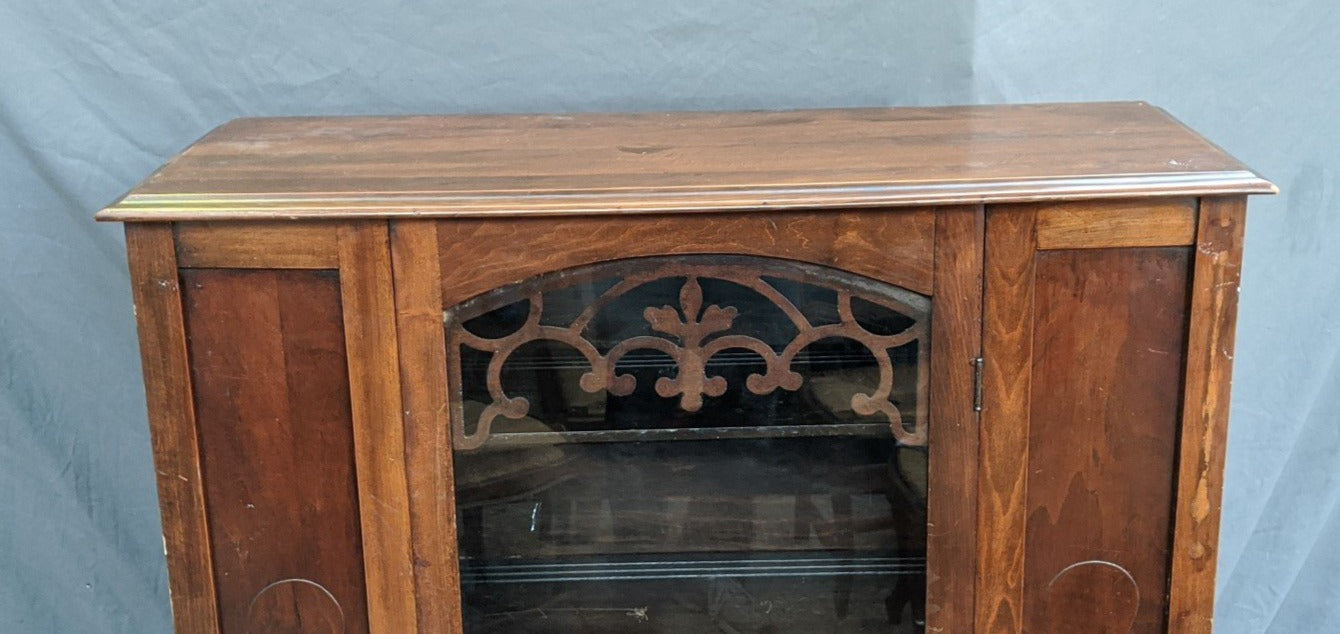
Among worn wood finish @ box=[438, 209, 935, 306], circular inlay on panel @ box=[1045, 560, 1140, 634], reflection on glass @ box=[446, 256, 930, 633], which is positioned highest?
worn wood finish @ box=[438, 209, 935, 306]

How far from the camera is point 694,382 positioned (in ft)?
3.99

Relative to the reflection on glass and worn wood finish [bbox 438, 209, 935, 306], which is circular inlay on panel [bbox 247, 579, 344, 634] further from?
worn wood finish [bbox 438, 209, 935, 306]

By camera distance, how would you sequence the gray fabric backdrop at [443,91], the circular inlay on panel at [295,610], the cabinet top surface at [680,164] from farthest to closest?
the gray fabric backdrop at [443,91] < the circular inlay on panel at [295,610] < the cabinet top surface at [680,164]

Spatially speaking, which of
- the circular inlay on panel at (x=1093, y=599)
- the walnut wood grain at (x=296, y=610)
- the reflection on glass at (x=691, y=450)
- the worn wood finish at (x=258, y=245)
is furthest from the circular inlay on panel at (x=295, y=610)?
the circular inlay on panel at (x=1093, y=599)

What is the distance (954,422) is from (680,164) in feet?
1.00

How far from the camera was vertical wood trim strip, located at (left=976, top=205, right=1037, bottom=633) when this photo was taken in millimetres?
1173

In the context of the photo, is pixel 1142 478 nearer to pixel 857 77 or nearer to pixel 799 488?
pixel 799 488

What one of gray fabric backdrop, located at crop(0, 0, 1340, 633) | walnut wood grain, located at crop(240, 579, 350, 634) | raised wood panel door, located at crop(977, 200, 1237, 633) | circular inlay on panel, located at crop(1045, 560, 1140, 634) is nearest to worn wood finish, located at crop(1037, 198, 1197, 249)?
raised wood panel door, located at crop(977, 200, 1237, 633)

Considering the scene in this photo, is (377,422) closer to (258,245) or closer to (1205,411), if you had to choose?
(258,245)

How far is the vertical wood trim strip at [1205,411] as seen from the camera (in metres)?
1.17

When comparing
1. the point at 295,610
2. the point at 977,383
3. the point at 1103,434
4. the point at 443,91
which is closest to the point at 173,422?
the point at 295,610

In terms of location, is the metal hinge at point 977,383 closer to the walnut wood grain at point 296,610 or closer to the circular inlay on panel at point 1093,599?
the circular inlay on panel at point 1093,599

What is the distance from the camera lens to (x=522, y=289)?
1.18m

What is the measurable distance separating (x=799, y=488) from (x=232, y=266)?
1.64ft
